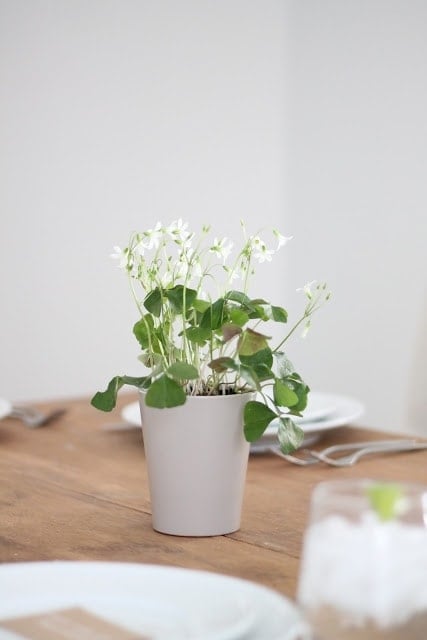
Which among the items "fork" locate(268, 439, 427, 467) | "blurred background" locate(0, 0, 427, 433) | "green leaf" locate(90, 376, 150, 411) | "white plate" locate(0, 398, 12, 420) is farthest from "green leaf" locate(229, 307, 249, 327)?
"blurred background" locate(0, 0, 427, 433)

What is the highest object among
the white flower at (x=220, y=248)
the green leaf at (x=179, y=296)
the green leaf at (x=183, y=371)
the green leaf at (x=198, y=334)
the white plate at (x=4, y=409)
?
the white flower at (x=220, y=248)

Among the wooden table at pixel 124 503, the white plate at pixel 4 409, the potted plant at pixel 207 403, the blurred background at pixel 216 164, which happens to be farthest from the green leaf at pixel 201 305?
the blurred background at pixel 216 164

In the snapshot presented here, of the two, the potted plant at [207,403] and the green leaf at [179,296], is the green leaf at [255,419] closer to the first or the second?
the potted plant at [207,403]

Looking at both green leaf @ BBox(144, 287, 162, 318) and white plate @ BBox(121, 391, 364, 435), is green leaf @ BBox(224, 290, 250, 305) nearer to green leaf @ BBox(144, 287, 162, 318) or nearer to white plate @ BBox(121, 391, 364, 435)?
green leaf @ BBox(144, 287, 162, 318)

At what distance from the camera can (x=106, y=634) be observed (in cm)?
54

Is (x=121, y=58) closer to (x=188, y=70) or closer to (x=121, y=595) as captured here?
(x=188, y=70)

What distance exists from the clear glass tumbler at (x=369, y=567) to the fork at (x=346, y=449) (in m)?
0.69

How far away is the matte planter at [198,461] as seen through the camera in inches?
33.6

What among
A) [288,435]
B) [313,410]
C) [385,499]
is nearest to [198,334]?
[288,435]

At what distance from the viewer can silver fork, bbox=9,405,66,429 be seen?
4.98ft

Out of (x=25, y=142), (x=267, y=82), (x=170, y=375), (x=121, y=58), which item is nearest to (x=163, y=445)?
(x=170, y=375)

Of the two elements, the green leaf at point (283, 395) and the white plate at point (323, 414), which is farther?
the white plate at point (323, 414)

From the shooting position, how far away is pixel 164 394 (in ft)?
2.70

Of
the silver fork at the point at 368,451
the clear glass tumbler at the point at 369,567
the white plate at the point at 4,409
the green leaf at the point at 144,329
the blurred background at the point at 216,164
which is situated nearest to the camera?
the clear glass tumbler at the point at 369,567
